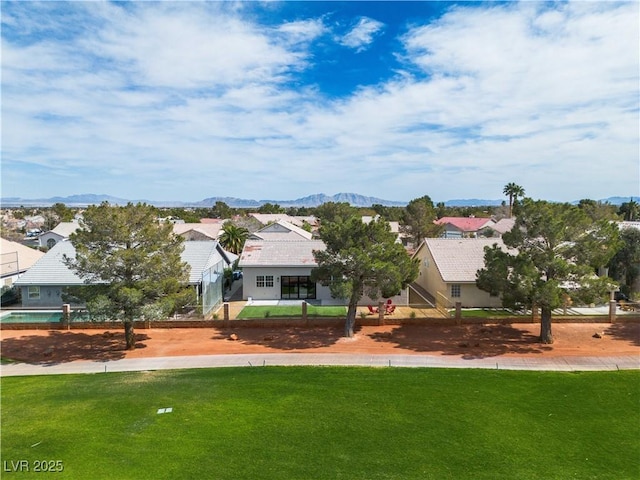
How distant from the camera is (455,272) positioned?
1225 inches

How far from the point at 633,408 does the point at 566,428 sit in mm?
3454

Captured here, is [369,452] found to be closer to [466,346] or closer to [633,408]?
[633,408]

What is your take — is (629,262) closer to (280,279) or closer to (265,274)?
(280,279)

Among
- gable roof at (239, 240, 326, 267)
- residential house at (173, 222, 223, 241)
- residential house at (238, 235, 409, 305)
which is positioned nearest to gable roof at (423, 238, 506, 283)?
residential house at (238, 235, 409, 305)

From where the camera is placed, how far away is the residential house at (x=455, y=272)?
1211 inches

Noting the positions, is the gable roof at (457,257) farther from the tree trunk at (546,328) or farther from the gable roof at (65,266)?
the gable roof at (65,266)

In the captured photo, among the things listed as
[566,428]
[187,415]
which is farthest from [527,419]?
[187,415]

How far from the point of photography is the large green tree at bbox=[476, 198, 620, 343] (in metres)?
21.0

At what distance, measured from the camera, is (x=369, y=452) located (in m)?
11.6

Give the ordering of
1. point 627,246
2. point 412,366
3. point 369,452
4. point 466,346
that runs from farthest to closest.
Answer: point 627,246
point 466,346
point 412,366
point 369,452

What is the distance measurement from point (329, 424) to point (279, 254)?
21.8 metres

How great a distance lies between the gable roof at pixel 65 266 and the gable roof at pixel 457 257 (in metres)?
17.5

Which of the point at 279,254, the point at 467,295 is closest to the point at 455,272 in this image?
the point at 467,295

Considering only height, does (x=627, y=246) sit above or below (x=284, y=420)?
above
